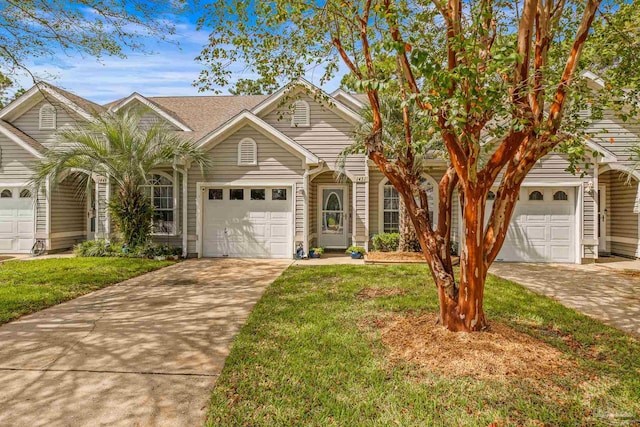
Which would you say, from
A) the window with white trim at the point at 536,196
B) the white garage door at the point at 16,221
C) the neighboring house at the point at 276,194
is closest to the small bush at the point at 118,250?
the neighboring house at the point at 276,194

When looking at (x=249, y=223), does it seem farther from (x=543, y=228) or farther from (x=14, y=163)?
(x=543, y=228)

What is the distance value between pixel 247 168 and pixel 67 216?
6976 mm

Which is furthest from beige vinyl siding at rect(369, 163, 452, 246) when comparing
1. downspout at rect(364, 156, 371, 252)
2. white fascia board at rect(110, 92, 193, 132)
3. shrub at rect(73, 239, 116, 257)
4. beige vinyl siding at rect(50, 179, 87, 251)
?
beige vinyl siding at rect(50, 179, 87, 251)

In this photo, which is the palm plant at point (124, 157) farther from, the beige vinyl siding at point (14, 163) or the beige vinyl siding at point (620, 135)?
the beige vinyl siding at point (620, 135)

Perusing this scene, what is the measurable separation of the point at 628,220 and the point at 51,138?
19417 mm

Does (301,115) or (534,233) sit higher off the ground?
(301,115)

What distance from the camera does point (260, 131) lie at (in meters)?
11.5

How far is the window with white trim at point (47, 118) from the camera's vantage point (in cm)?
1279

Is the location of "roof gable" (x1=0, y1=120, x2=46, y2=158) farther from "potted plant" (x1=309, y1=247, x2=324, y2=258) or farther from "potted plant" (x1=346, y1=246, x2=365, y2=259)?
"potted plant" (x1=346, y1=246, x2=365, y2=259)

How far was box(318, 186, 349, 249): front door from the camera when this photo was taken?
1370cm

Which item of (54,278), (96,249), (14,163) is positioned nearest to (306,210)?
(96,249)

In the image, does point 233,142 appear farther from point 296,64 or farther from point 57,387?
point 57,387

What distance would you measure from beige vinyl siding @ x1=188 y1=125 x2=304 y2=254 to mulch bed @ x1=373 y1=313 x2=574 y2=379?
750 centimetres

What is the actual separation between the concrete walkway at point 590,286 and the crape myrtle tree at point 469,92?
282 cm
